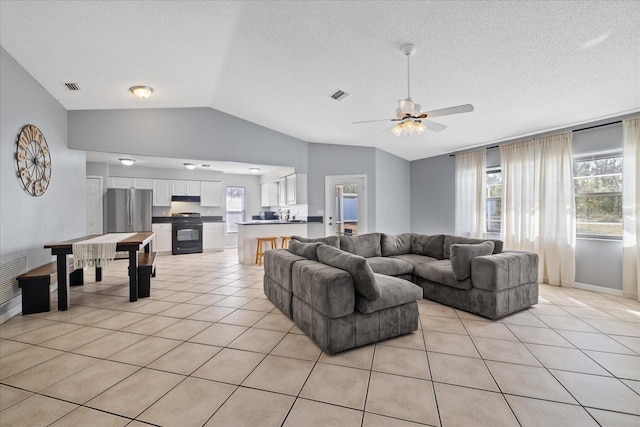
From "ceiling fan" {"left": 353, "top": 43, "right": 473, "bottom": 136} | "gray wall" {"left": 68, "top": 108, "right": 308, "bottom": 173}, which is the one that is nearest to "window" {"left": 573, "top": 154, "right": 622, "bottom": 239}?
"ceiling fan" {"left": 353, "top": 43, "right": 473, "bottom": 136}

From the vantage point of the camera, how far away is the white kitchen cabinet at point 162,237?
23.9 feet

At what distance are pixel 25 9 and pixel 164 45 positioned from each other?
113 cm

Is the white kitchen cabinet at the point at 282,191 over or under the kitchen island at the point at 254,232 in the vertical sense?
over

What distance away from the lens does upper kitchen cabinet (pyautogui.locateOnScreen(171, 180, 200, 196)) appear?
7801mm

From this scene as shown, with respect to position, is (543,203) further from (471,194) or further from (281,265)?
(281,265)

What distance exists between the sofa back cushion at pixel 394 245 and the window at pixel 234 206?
554 cm

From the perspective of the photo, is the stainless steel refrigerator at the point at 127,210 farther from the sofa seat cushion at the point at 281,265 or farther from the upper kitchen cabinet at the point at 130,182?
the sofa seat cushion at the point at 281,265

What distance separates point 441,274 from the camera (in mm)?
3484

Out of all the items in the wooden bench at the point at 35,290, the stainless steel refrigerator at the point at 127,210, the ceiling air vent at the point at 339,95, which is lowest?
the wooden bench at the point at 35,290

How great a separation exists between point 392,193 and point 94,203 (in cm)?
709

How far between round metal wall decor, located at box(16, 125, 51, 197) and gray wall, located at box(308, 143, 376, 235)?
4.53 meters

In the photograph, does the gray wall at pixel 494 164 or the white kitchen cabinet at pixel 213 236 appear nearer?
the gray wall at pixel 494 164

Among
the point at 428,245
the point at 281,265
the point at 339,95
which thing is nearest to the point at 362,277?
the point at 281,265

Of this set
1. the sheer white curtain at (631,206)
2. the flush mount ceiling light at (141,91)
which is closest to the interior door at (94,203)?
the flush mount ceiling light at (141,91)
